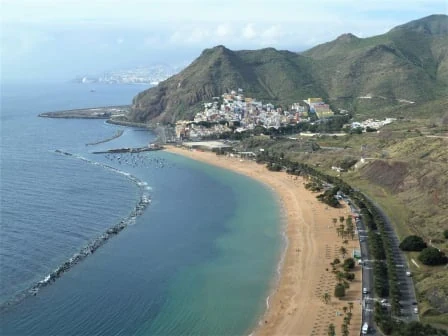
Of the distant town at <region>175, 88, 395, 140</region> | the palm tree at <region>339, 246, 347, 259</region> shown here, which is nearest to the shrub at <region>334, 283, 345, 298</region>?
the palm tree at <region>339, 246, 347, 259</region>

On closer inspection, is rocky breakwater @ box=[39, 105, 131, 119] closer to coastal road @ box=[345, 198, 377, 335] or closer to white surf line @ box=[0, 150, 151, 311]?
white surf line @ box=[0, 150, 151, 311]

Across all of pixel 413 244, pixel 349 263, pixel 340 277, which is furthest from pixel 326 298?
pixel 413 244

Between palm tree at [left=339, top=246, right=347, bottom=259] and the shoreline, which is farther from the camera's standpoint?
the shoreline

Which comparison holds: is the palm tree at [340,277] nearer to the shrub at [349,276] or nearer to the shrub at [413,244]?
the shrub at [349,276]

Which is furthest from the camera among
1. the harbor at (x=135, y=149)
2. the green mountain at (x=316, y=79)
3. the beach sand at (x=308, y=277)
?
the green mountain at (x=316, y=79)

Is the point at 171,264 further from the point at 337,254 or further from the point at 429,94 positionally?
the point at 429,94

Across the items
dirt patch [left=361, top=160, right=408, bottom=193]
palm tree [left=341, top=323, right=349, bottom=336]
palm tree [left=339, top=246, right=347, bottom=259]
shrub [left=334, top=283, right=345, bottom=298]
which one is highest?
dirt patch [left=361, top=160, right=408, bottom=193]

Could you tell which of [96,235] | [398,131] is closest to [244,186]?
[96,235]

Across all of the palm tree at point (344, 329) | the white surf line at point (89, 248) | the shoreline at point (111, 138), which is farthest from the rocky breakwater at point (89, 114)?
the palm tree at point (344, 329)
